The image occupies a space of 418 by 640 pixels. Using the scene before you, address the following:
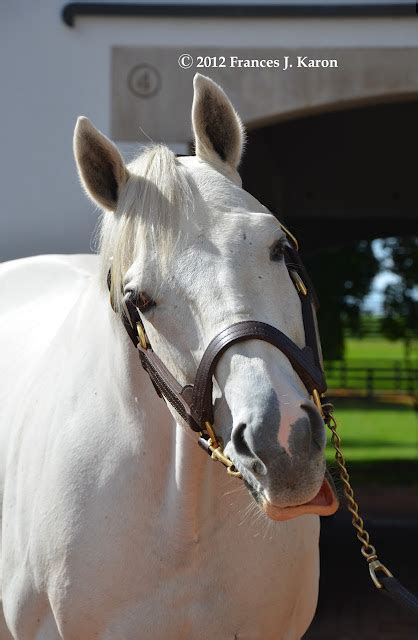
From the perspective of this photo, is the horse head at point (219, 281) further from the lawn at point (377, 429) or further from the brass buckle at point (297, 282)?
the lawn at point (377, 429)

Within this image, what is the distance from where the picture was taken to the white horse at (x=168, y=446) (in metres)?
2.15

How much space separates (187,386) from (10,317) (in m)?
1.69

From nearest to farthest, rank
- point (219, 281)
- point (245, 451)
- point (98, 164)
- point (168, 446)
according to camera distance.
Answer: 1. point (245, 451)
2. point (219, 281)
3. point (98, 164)
4. point (168, 446)

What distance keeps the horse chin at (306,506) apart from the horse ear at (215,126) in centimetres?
92

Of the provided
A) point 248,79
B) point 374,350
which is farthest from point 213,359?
point 374,350

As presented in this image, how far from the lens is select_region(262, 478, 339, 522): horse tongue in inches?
82.7

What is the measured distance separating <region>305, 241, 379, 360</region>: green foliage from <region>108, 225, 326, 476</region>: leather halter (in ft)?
39.6

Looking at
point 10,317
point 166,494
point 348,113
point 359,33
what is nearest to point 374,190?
point 348,113

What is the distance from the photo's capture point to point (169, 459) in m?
2.63

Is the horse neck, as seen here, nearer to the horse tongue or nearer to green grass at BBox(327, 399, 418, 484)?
the horse tongue

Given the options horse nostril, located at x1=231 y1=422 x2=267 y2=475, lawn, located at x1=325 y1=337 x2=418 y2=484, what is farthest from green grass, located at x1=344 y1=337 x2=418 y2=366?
horse nostril, located at x1=231 y1=422 x2=267 y2=475

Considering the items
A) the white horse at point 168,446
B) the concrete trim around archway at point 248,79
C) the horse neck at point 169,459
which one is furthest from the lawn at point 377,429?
the horse neck at point 169,459

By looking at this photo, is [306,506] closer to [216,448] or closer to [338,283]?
[216,448]

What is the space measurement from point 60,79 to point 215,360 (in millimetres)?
3406
